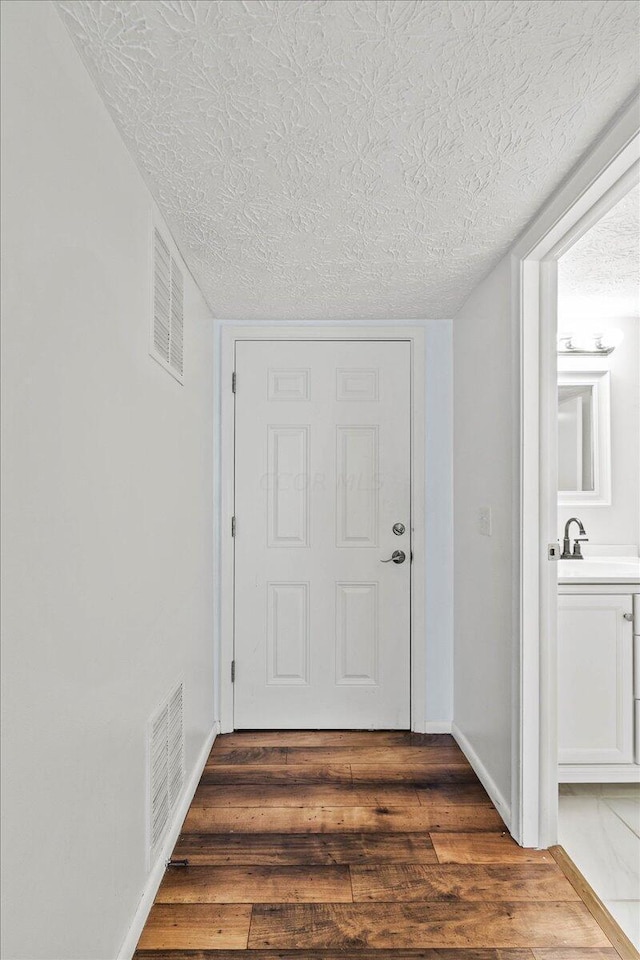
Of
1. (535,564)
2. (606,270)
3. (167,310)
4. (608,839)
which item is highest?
(606,270)

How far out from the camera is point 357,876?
1.93 m

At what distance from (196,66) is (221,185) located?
1.60 feet

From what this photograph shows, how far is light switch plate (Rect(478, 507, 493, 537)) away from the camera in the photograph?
2.47m

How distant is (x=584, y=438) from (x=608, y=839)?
188 cm

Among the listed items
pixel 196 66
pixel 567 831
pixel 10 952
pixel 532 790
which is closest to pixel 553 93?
pixel 196 66

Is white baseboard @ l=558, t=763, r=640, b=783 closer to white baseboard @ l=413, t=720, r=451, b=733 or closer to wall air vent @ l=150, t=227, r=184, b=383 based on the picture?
white baseboard @ l=413, t=720, r=451, b=733

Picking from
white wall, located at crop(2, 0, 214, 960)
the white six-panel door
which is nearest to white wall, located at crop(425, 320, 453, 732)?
the white six-panel door

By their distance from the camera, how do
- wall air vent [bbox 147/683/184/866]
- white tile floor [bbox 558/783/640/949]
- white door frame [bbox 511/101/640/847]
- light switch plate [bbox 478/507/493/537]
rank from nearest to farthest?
1. wall air vent [bbox 147/683/184/866]
2. white tile floor [bbox 558/783/640/949]
3. white door frame [bbox 511/101/640/847]
4. light switch plate [bbox 478/507/493/537]

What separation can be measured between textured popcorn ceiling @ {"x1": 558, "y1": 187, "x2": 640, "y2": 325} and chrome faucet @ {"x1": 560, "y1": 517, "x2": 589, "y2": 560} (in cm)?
110

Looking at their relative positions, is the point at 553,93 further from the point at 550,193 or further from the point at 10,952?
the point at 10,952

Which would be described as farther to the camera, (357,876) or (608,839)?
(608,839)

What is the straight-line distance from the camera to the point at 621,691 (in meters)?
2.51

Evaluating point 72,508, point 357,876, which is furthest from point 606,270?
point 357,876

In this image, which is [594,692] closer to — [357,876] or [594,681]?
[594,681]
